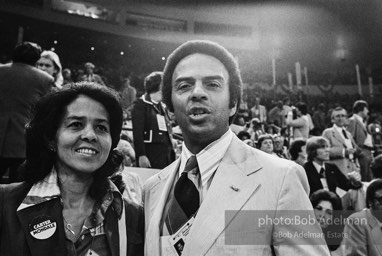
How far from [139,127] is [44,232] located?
217 cm

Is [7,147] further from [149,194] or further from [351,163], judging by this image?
[351,163]

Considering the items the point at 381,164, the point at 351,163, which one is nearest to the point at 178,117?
the point at 381,164

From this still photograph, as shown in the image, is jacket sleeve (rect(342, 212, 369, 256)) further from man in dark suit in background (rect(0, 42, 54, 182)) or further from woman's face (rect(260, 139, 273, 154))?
man in dark suit in background (rect(0, 42, 54, 182))

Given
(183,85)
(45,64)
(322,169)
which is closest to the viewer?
(183,85)

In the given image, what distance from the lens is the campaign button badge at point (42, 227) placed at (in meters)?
1.31

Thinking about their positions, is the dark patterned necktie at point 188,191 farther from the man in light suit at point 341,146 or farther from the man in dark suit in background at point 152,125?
the man in light suit at point 341,146

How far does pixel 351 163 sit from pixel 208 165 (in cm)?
428

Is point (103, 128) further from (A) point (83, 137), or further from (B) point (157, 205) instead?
(B) point (157, 205)

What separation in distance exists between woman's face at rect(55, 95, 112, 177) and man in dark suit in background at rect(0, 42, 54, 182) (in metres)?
1.36

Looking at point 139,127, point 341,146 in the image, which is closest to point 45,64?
point 139,127

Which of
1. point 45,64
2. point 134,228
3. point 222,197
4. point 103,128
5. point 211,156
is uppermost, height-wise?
point 45,64

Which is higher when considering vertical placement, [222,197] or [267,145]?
[267,145]

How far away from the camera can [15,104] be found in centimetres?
278

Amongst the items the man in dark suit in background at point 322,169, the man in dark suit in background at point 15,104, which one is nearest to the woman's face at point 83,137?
the man in dark suit in background at point 15,104
